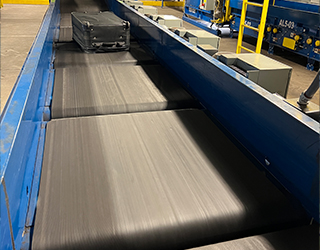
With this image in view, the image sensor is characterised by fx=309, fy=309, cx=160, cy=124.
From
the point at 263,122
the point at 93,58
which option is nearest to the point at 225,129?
the point at 263,122

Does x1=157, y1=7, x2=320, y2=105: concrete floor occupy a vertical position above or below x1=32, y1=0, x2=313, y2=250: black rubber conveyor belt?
below

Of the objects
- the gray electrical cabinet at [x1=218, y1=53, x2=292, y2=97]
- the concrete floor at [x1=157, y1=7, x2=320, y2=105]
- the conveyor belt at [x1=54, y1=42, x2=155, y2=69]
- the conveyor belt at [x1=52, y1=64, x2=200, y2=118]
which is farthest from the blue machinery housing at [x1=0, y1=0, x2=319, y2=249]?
the concrete floor at [x1=157, y1=7, x2=320, y2=105]

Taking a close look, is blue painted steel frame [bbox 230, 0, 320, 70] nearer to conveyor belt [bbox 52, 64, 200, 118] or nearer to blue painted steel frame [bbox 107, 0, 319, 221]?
conveyor belt [bbox 52, 64, 200, 118]

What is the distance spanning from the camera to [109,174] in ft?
3.61

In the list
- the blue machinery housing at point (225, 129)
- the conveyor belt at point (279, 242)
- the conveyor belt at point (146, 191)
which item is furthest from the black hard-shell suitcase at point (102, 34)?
the conveyor belt at point (279, 242)

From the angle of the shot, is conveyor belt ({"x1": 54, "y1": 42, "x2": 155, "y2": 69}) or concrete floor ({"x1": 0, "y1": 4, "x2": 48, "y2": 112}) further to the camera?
concrete floor ({"x1": 0, "y1": 4, "x2": 48, "y2": 112})

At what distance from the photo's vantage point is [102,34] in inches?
107

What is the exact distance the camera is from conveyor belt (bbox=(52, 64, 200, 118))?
1637 millimetres

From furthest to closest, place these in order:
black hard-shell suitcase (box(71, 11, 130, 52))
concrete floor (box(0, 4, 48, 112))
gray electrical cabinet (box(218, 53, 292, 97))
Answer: concrete floor (box(0, 4, 48, 112)) < black hard-shell suitcase (box(71, 11, 130, 52)) < gray electrical cabinet (box(218, 53, 292, 97))

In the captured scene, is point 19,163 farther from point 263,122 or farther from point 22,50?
point 22,50

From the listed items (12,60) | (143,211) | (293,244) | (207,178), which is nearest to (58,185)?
(143,211)

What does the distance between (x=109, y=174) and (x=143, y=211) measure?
0.22 m

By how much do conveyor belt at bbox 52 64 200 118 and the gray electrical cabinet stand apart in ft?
1.22

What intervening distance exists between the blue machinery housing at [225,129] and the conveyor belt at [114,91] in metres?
0.12
